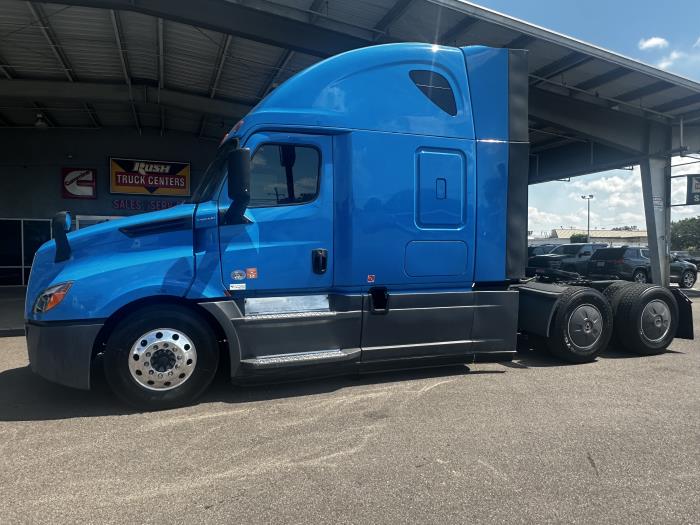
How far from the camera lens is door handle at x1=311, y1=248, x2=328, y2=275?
5.07 m

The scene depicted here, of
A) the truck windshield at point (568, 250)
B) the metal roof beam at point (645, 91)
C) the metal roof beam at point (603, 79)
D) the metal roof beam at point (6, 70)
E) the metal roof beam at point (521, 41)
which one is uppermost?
the metal roof beam at point (6, 70)

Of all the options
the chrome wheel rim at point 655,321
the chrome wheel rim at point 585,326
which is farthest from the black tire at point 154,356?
the chrome wheel rim at point 655,321

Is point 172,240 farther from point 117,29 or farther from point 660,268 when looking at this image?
point 660,268

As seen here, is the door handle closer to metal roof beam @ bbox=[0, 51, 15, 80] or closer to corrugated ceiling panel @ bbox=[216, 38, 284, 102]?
corrugated ceiling panel @ bbox=[216, 38, 284, 102]

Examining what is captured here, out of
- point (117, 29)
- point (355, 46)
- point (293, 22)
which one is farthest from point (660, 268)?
point (117, 29)

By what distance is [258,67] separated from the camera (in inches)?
479

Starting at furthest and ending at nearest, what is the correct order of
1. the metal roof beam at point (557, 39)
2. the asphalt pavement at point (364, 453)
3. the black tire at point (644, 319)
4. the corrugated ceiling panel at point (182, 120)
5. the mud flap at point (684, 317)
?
the corrugated ceiling panel at point (182, 120)
the metal roof beam at point (557, 39)
the mud flap at point (684, 317)
the black tire at point (644, 319)
the asphalt pavement at point (364, 453)

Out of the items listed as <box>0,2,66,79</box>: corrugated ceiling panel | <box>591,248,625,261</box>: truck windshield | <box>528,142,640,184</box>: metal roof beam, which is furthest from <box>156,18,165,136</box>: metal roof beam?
<box>591,248,625,261</box>: truck windshield

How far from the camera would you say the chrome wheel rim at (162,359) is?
14.9 feet

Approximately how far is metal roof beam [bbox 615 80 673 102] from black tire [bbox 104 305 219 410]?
1260 cm

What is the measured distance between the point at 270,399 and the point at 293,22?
7477 millimetres

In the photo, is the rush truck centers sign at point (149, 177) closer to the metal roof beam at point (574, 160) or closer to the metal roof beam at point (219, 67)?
the metal roof beam at point (219, 67)

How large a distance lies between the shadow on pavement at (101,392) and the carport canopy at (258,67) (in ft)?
21.2

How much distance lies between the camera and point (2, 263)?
56.6 feet
